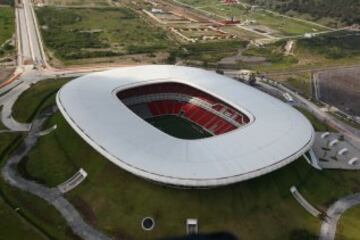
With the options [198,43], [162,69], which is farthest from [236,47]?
[162,69]

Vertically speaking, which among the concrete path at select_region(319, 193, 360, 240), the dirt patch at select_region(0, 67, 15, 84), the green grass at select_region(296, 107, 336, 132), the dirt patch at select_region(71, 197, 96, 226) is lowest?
the dirt patch at select_region(0, 67, 15, 84)

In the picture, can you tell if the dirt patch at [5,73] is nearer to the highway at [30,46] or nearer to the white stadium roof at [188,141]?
the highway at [30,46]

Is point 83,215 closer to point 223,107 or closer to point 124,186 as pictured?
point 124,186

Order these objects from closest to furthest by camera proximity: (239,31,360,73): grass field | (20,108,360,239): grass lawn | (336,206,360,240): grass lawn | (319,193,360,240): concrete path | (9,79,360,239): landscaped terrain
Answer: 1. (20,108,360,239): grass lawn
2. (9,79,360,239): landscaped terrain
3. (336,206,360,240): grass lawn
4. (319,193,360,240): concrete path
5. (239,31,360,73): grass field

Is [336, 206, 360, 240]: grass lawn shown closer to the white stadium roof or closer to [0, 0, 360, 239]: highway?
[0, 0, 360, 239]: highway

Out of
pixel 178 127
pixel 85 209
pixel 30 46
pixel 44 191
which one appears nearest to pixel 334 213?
pixel 178 127

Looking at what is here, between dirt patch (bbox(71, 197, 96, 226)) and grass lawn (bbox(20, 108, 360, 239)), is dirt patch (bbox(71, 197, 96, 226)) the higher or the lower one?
the lower one

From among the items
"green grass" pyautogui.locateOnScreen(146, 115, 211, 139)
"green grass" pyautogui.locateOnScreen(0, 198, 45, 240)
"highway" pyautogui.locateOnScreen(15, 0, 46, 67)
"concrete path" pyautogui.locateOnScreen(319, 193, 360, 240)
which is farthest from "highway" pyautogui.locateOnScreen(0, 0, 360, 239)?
"green grass" pyautogui.locateOnScreen(146, 115, 211, 139)

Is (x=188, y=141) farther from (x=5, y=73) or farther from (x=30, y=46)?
(x=30, y=46)
